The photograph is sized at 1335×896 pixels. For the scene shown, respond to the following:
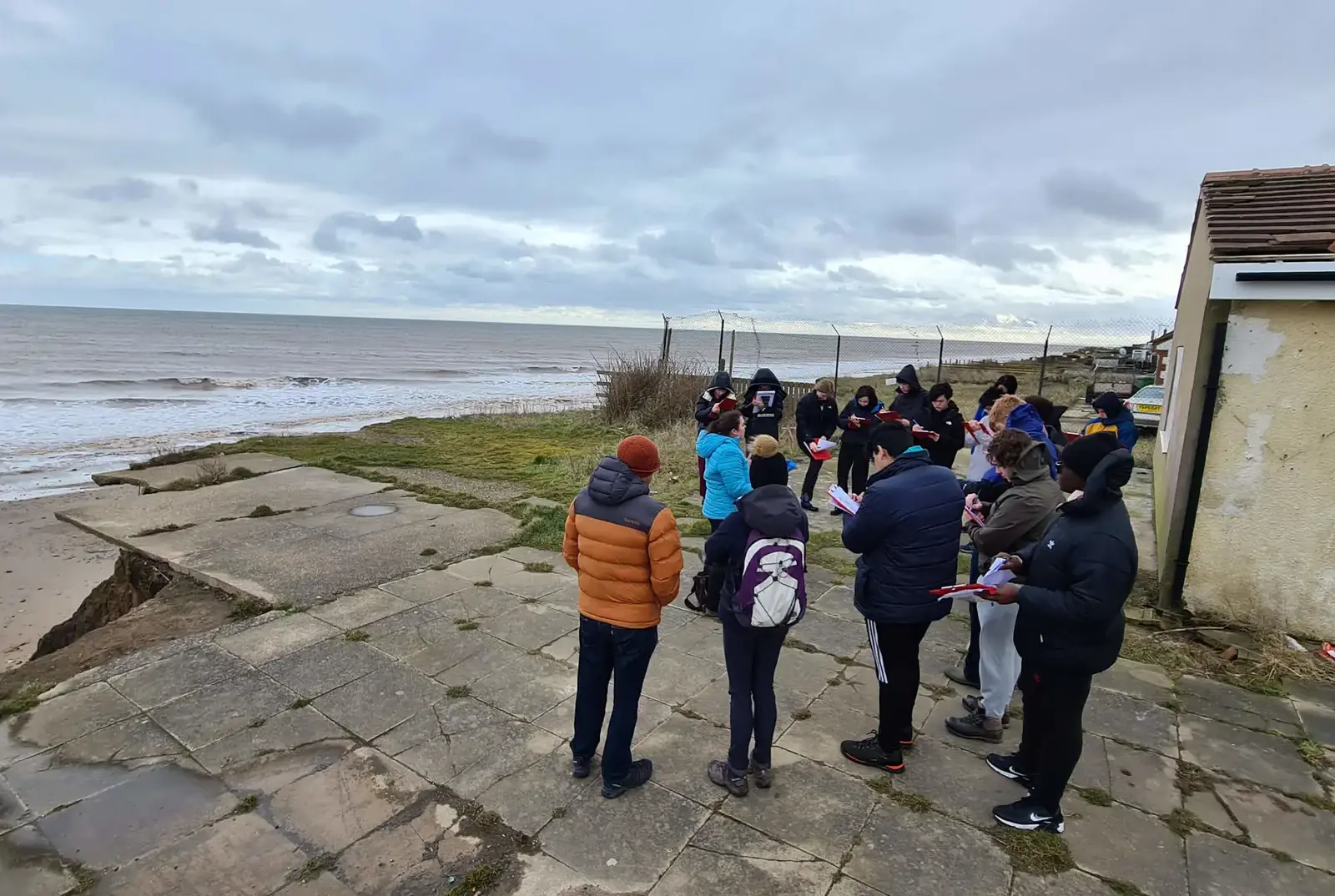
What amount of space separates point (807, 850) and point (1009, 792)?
105 cm

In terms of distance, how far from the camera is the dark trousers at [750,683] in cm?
294

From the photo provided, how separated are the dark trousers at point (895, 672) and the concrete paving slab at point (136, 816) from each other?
2.91 m

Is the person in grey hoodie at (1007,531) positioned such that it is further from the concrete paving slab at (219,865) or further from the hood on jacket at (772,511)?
the concrete paving slab at (219,865)

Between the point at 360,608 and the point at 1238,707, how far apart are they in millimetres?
5651

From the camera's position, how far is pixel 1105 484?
253 cm

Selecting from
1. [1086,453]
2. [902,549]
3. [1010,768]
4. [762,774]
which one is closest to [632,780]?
[762,774]

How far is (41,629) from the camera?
5785 mm

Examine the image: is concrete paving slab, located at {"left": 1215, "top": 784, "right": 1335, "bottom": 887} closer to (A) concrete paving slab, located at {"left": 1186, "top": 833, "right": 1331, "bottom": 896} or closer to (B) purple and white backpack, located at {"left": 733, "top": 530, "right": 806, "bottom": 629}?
(A) concrete paving slab, located at {"left": 1186, "top": 833, "right": 1331, "bottom": 896}

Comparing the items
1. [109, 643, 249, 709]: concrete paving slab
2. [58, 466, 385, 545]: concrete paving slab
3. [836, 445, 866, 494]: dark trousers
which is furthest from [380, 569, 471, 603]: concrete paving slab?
[836, 445, 866, 494]: dark trousers

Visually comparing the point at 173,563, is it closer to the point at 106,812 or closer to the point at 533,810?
the point at 106,812

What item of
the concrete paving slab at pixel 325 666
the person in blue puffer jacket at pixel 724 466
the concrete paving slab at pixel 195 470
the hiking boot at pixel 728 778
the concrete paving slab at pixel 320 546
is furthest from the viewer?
the concrete paving slab at pixel 195 470

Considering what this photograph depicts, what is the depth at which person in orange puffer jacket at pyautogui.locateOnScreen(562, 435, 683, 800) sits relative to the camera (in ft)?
9.30

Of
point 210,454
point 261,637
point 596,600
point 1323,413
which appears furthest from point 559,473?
point 1323,413

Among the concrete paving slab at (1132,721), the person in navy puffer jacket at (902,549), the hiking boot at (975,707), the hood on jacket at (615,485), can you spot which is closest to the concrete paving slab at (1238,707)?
the concrete paving slab at (1132,721)
